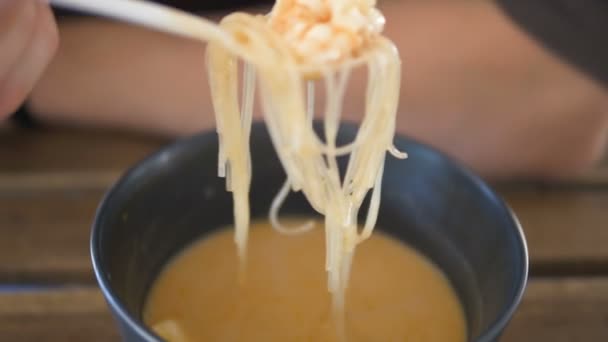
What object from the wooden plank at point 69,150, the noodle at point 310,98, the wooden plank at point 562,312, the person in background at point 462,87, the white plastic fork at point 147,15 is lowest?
the wooden plank at point 69,150

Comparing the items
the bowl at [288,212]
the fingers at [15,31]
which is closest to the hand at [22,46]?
the fingers at [15,31]

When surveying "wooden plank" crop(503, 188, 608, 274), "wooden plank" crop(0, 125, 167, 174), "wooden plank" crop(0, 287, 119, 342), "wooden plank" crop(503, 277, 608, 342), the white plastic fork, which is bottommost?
"wooden plank" crop(0, 287, 119, 342)

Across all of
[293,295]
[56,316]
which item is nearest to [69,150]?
[56,316]

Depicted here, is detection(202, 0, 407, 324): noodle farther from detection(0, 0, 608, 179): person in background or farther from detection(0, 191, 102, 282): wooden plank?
detection(0, 0, 608, 179): person in background

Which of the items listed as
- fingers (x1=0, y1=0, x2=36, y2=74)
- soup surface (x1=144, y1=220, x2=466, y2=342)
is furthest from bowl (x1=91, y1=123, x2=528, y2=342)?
fingers (x1=0, y1=0, x2=36, y2=74)

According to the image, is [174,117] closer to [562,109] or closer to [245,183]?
[245,183]

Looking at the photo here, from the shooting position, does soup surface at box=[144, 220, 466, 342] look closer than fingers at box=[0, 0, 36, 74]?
No

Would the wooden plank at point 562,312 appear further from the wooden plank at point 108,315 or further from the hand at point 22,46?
the hand at point 22,46
